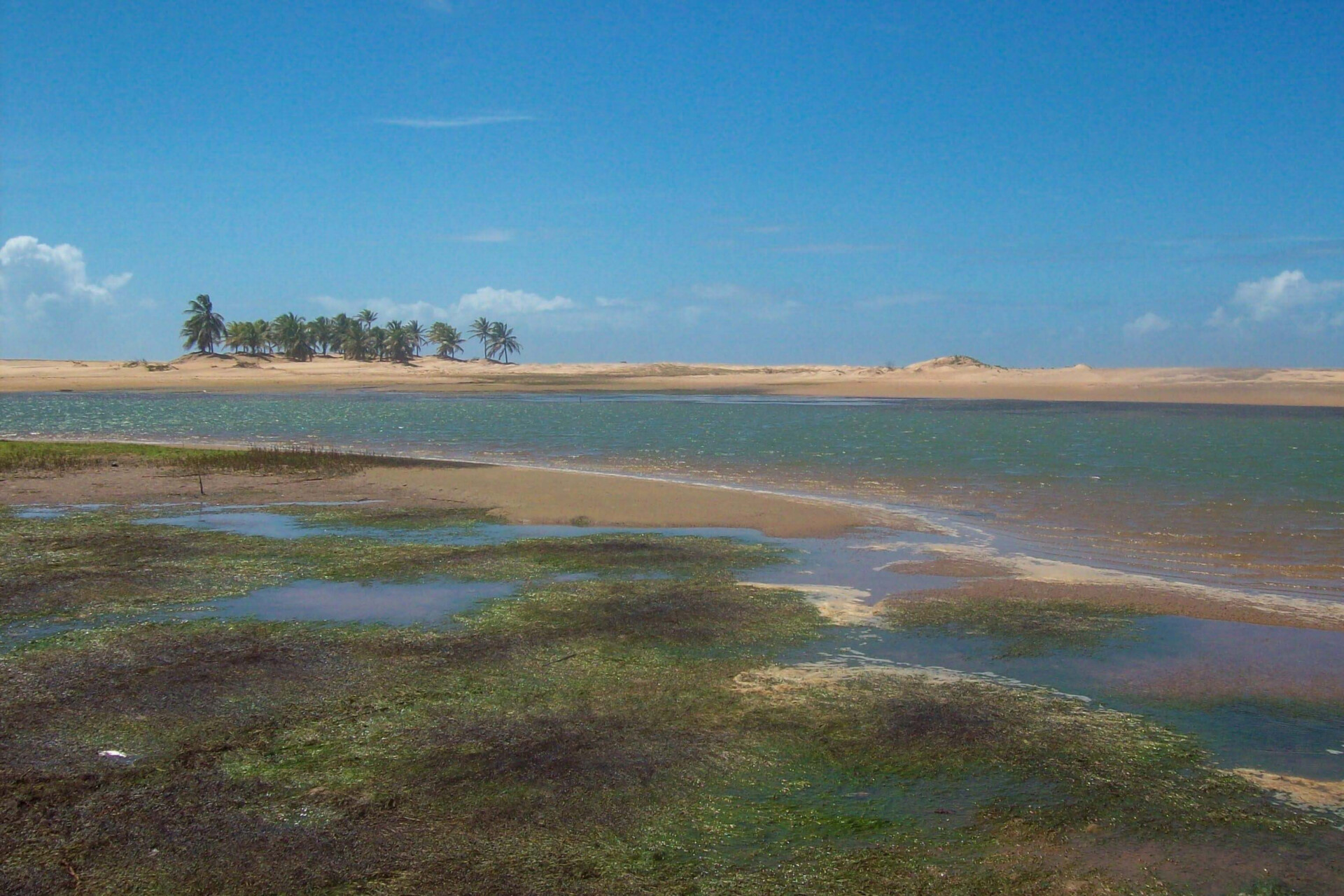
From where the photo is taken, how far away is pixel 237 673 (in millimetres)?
8414

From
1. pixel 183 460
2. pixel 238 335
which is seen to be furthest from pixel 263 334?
pixel 183 460

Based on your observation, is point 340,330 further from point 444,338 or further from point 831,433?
point 831,433

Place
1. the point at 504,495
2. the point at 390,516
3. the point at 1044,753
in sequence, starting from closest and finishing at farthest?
1. the point at 1044,753
2. the point at 390,516
3. the point at 504,495

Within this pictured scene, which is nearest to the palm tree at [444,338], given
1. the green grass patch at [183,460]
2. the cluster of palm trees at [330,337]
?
the cluster of palm trees at [330,337]

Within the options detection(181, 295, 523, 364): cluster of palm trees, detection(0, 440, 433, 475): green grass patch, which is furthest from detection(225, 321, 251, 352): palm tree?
detection(0, 440, 433, 475): green grass patch

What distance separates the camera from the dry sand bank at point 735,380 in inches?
3346

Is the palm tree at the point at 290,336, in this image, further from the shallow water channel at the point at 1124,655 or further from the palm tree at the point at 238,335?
the shallow water channel at the point at 1124,655

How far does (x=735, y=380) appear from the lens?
118062 millimetres

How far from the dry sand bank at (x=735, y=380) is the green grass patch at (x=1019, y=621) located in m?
68.8

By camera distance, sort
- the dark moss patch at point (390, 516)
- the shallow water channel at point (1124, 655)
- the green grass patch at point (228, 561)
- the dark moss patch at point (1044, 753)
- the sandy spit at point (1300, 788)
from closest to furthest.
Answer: the dark moss patch at point (1044, 753) < the sandy spit at point (1300, 788) < the shallow water channel at point (1124, 655) < the green grass patch at point (228, 561) < the dark moss patch at point (390, 516)

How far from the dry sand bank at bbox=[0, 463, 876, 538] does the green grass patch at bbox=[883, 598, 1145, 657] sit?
5.00 m

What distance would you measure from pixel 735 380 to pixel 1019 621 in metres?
108

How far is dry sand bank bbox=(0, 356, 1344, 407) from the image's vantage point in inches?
3346

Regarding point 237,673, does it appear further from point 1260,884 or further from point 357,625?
point 1260,884
